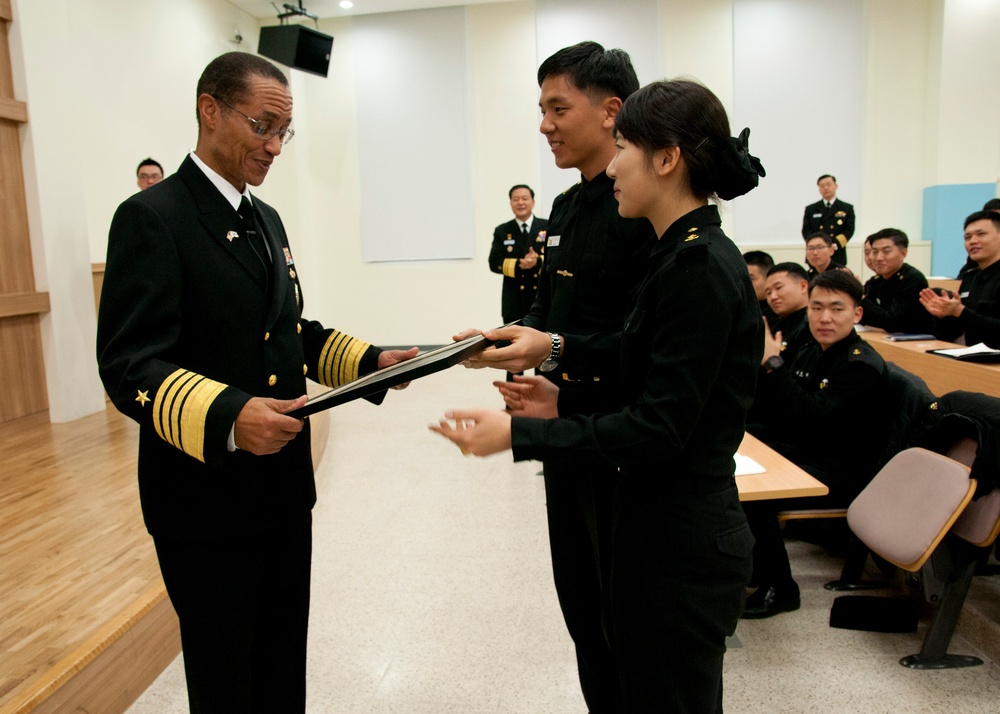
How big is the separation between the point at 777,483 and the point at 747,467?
0.54 feet

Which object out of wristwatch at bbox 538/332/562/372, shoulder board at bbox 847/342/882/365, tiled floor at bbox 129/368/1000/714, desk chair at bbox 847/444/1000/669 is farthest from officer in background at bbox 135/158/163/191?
desk chair at bbox 847/444/1000/669

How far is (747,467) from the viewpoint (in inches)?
95.5

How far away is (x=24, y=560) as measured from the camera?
270cm

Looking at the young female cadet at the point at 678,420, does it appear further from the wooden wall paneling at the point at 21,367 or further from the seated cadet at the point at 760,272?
the wooden wall paneling at the point at 21,367

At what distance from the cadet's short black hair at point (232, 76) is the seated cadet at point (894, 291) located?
493 cm

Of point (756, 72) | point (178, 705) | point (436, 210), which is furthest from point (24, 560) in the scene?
point (756, 72)

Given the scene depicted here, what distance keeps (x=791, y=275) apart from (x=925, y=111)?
684 centimetres

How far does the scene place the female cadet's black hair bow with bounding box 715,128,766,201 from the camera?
124 cm

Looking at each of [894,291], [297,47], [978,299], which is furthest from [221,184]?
[297,47]

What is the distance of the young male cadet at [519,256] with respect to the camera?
5375 mm

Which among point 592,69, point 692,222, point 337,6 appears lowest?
point 692,222

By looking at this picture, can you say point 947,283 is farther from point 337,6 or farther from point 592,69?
point 337,6

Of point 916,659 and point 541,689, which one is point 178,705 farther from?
point 916,659

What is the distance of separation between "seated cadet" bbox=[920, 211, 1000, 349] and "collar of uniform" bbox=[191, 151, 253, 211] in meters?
4.10
